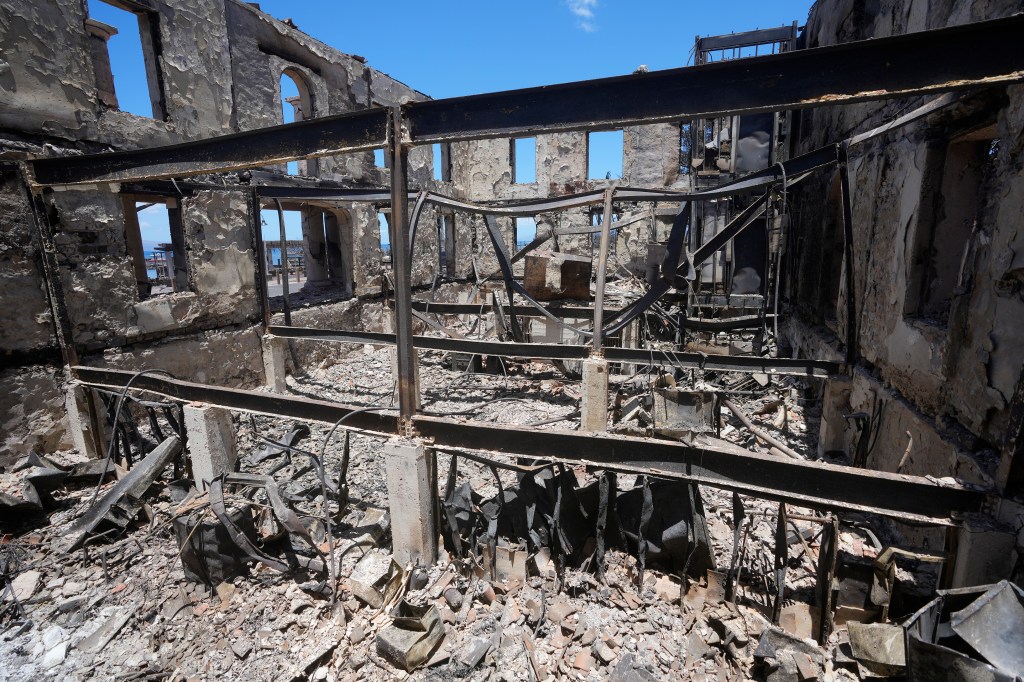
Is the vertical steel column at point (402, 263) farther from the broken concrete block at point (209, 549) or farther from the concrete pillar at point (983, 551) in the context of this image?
the concrete pillar at point (983, 551)

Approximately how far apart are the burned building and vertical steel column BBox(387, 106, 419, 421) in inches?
0.9

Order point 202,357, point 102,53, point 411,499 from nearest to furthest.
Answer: point 411,499
point 202,357
point 102,53

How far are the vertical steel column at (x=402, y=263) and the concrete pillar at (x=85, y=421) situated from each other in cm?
416

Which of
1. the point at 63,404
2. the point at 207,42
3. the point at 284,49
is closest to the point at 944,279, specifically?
the point at 63,404

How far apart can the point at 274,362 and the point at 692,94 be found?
7.22m

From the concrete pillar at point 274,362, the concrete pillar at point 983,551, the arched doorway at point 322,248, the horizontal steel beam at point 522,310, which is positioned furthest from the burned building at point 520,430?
the arched doorway at point 322,248

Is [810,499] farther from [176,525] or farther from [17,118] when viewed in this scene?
[17,118]

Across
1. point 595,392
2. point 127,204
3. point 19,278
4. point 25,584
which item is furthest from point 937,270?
point 127,204

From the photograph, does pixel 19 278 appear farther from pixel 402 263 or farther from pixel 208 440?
pixel 402 263

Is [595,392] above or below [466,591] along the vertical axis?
above

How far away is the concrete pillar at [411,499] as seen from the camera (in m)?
3.29

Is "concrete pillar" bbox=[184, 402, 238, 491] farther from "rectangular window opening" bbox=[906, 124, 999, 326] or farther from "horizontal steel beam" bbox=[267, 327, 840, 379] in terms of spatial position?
"rectangular window opening" bbox=[906, 124, 999, 326]

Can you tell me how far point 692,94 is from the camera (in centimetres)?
256

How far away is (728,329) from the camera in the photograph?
23.9 ft
